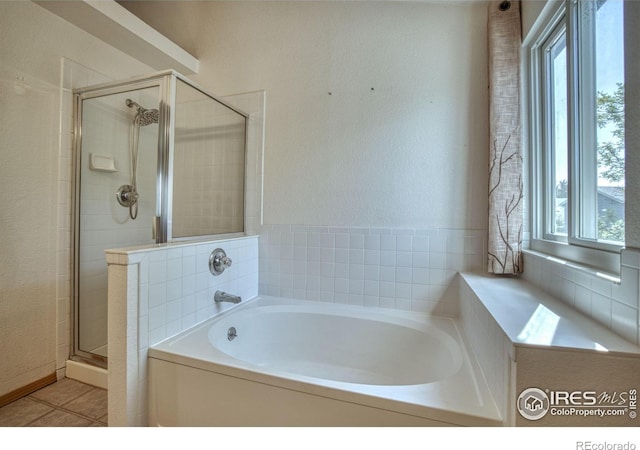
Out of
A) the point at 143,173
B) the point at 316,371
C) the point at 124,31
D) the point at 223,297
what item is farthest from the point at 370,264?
the point at 124,31

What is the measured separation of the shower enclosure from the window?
181cm

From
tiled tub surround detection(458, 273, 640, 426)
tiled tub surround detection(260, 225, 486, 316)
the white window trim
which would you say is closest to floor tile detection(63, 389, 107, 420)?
tiled tub surround detection(260, 225, 486, 316)

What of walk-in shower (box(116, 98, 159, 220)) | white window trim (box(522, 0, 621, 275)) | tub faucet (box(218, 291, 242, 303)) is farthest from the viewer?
walk-in shower (box(116, 98, 159, 220))

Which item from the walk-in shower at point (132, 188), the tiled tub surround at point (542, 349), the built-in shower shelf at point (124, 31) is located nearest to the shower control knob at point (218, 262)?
the walk-in shower at point (132, 188)

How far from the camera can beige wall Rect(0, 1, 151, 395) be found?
1461 millimetres

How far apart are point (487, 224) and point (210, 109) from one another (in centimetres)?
187

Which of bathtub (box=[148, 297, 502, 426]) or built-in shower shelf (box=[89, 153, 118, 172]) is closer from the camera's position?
bathtub (box=[148, 297, 502, 426])

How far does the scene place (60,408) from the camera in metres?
1.44

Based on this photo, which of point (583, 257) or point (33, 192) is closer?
point (583, 257)

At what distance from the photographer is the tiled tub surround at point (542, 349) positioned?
67cm

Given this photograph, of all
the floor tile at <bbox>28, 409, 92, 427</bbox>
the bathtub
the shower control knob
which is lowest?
the floor tile at <bbox>28, 409, 92, 427</bbox>

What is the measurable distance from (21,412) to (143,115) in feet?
5.75

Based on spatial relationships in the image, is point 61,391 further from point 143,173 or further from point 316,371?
point 316,371

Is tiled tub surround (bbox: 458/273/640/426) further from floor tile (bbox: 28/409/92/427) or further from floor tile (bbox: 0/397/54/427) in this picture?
floor tile (bbox: 0/397/54/427)
